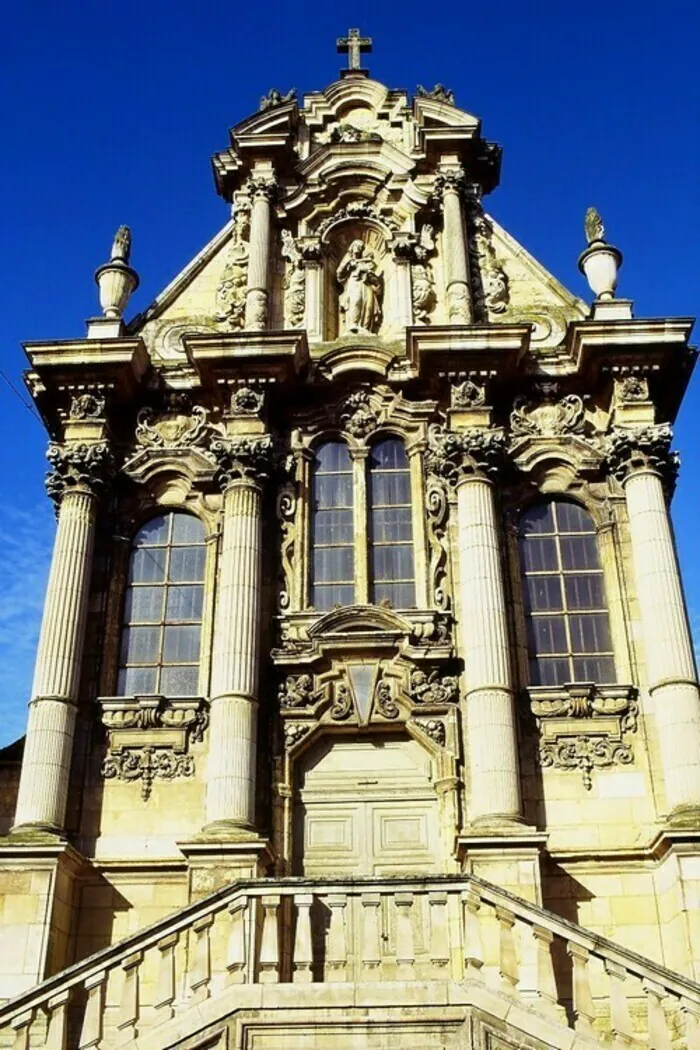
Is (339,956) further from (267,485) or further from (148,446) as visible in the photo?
(148,446)

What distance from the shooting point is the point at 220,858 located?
1287cm

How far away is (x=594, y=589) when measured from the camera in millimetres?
15281

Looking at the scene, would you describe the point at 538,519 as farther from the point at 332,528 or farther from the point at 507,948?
the point at 507,948

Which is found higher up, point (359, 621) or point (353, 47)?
point (353, 47)

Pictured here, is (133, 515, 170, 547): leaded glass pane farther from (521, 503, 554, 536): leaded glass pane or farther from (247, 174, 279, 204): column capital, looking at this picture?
(247, 174, 279, 204): column capital

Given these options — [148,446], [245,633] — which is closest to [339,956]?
[245,633]

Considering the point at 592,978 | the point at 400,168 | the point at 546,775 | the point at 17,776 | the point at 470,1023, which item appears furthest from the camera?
the point at 400,168

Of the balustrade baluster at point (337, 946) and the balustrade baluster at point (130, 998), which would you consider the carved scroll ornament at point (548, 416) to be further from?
the balustrade baluster at point (130, 998)

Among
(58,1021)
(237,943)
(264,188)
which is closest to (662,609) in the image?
(237,943)

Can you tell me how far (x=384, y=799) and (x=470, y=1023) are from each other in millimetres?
4659

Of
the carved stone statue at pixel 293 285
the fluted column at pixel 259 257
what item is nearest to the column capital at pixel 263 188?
the fluted column at pixel 259 257

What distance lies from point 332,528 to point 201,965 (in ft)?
22.7

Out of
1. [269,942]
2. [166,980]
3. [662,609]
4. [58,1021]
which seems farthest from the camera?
[662,609]

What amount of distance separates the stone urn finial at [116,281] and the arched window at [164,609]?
3468 millimetres
